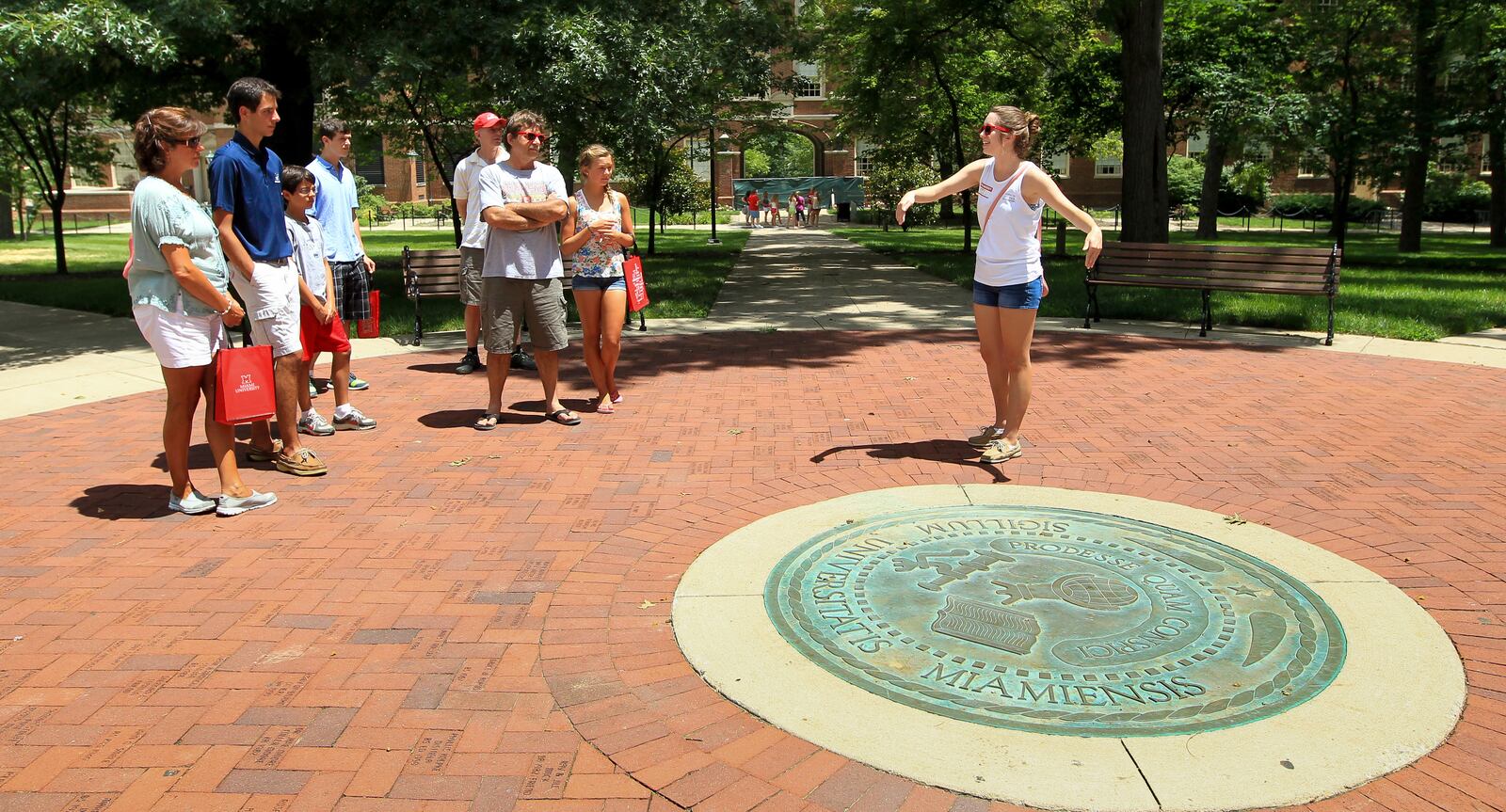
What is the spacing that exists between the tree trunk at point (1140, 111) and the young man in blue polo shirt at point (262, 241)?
1339cm

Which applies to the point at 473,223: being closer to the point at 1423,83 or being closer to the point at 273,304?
the point at 273,304

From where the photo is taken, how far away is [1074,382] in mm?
8352

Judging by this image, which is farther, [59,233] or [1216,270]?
[59,233]

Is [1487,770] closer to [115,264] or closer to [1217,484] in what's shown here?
[1217,484]

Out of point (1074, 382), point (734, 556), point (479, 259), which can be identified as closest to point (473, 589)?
point (734, 556)

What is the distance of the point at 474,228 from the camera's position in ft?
26.7

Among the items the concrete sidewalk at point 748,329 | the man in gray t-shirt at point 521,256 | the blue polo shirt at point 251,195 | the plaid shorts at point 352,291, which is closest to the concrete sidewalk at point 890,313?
the concrete sidewalk at point 748,329

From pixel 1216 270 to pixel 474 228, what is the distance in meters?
7.34

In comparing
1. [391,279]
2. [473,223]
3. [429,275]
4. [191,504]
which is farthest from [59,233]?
[191,504]

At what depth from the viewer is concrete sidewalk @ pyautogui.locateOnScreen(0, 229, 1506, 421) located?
868 centimetres

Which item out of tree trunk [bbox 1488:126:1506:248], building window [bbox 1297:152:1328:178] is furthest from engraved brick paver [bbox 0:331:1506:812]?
tree trunk [bbox 1488:126:1506:248]

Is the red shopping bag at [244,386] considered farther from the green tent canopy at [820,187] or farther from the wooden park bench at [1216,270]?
the green tent canopy at [820,187]

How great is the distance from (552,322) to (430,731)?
4061 millimetres

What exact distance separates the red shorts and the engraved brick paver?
0.58 meters
